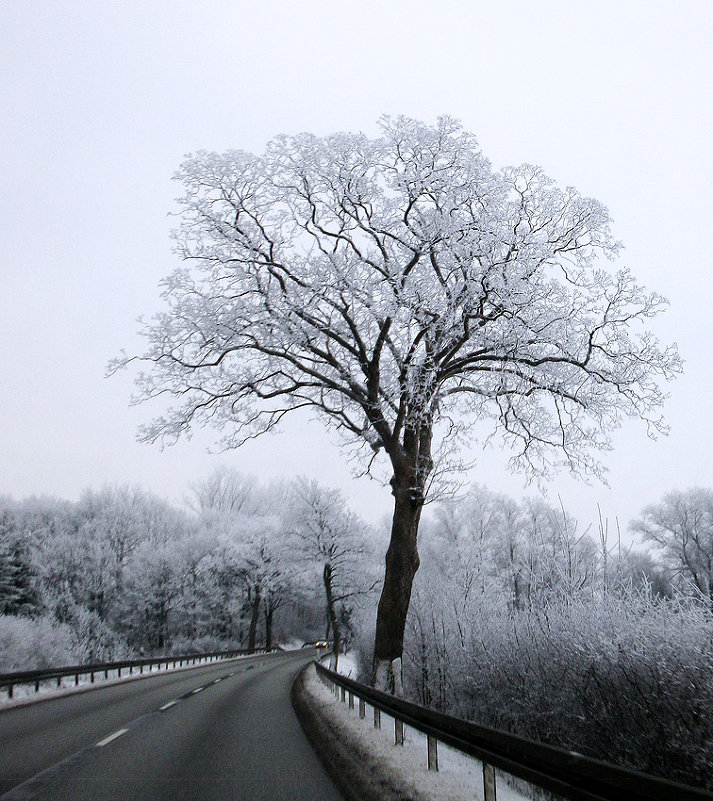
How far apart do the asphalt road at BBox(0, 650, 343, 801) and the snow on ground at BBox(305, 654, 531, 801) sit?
2.33 feet

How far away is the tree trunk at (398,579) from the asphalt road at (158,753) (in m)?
2.19

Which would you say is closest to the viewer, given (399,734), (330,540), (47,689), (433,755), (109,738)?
(433,755)

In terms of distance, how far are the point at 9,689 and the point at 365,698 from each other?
11133 mm

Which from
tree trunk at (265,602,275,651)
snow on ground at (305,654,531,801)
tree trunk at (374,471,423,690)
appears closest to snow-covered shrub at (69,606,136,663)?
tree trunk at (265,602,275,651)

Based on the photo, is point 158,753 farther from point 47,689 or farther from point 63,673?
point 63,673

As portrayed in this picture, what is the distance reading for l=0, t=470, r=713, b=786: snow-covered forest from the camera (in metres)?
6.96

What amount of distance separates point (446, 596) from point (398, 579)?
2299mm

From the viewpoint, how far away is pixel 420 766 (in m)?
7.45

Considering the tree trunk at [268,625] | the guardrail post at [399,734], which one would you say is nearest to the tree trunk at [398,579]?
the guardrail post at [399,734]

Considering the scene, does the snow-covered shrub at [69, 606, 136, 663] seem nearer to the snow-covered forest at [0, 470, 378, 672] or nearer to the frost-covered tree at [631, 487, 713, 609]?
the snow-covered forest at [0, 470, 378, 672]

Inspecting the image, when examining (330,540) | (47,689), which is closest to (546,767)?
(47,689)

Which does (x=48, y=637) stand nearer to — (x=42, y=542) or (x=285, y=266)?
(x=285, y=266)

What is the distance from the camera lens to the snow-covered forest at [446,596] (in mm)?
6961

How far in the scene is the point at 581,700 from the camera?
7.95m
